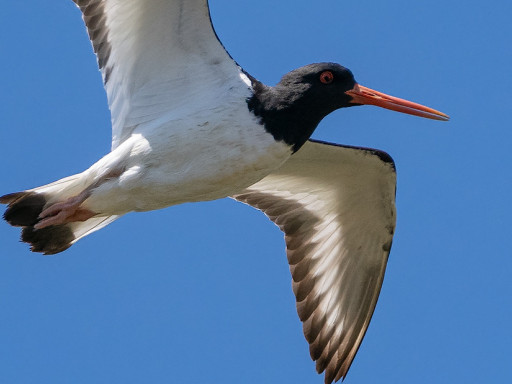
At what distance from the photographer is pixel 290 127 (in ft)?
30.4

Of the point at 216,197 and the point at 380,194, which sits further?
the point at 380,194

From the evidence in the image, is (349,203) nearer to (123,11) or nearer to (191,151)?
(191,151)

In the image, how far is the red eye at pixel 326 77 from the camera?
9.63 meters

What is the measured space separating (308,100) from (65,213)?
259 cm

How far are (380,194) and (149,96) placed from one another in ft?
9.76

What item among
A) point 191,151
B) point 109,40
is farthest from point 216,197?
point 109,40

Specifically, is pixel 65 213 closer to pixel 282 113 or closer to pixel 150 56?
pixel 150 56

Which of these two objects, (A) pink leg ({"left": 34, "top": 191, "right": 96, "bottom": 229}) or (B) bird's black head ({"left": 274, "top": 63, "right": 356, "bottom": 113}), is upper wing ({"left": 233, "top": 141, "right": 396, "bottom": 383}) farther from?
(A) pink leg ({"left": 34, "top": 191, "right": 96, "bottom": 229})

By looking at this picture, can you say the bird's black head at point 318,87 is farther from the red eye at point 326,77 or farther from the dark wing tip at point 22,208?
the dark wing tip at point 22,208

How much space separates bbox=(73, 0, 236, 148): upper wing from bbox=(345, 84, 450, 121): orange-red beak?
1.42 metres

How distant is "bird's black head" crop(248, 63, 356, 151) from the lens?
9227mm

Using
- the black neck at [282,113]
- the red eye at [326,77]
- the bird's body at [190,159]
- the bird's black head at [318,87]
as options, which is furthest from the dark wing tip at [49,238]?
the red eye at [326,77]

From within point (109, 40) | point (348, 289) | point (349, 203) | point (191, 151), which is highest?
point (109, 40)

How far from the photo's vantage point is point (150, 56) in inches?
384
